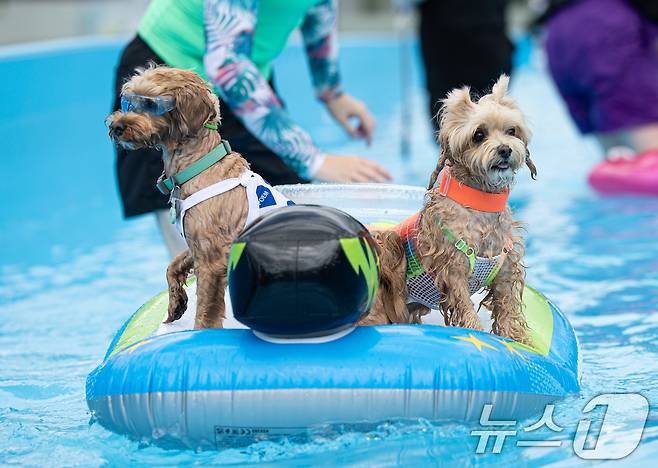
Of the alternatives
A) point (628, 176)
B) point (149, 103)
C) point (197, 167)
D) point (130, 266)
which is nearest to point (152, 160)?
point (197, 167)

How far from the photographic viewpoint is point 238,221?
10.9 feet

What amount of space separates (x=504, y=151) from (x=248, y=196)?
2.70ft

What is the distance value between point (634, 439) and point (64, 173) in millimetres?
7216

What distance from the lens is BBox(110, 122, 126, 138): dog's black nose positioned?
3102 mm

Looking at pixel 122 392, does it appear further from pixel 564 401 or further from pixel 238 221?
pixel 564 401

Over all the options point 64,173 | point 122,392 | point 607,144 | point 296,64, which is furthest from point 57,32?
point 122,392

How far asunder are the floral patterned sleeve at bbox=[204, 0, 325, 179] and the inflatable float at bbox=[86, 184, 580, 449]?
3.55 feet

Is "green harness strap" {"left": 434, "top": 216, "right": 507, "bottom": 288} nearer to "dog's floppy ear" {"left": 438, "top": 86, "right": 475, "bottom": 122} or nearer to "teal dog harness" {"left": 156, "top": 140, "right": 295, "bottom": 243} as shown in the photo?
"dog's floppy ear" {"left": 438, "top": 86, "right": 475, "bottom": 122}

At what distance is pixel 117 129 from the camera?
3.11 metres

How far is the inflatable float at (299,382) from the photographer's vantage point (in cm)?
304

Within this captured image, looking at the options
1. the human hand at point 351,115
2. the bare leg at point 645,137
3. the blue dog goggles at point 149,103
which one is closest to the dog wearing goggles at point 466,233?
the blue dog goggles at point 149,103

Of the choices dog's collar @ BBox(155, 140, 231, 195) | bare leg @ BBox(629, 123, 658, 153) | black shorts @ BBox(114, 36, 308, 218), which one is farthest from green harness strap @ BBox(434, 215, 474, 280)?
bare leg @ BBox(629, 123, 658, 153)

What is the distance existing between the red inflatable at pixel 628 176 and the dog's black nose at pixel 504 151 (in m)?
4.38

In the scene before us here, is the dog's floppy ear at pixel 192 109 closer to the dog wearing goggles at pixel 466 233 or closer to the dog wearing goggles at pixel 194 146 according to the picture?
the dog wearing goggles at pixel 194 146
